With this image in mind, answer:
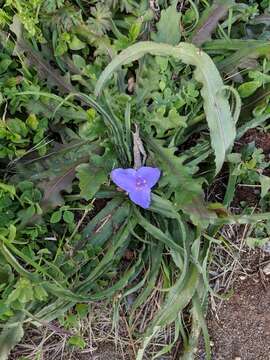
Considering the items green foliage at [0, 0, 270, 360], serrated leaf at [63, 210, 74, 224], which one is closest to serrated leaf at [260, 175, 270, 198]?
green foliage at [0, 0, 270, 360]

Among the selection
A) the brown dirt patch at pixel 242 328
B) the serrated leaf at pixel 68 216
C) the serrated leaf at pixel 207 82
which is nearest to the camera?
the serrated leaf at pixel 207 82

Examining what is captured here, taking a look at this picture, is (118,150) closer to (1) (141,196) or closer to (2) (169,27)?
(1) (141,196)

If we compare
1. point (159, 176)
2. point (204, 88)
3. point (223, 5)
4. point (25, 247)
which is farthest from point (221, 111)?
point (25, 247)

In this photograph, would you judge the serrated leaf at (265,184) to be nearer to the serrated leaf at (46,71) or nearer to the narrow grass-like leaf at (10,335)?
the serrated leaf at (46,71)

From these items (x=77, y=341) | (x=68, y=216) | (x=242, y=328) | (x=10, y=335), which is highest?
(x=68, y=216)

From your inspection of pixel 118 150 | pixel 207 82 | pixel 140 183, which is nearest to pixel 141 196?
pixel 140 183

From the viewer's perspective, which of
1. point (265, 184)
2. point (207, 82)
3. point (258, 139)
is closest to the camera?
point (207, 82)

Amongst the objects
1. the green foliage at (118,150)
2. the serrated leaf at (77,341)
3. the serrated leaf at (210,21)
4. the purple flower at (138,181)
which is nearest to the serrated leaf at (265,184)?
the green foliage at (118,150)

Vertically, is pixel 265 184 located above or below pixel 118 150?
below
